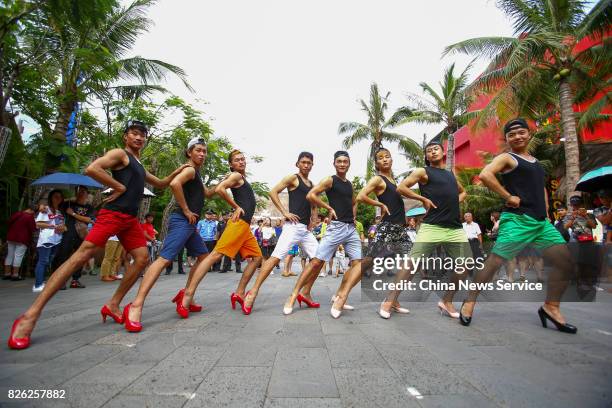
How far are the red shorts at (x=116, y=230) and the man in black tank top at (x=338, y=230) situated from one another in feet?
6.28

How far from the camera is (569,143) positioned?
37.9ft

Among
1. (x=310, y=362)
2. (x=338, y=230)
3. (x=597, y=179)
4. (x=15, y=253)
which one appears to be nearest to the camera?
(x=310, y=362)

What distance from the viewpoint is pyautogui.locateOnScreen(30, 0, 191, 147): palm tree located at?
7246mm

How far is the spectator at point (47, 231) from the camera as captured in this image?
6086 millimetres

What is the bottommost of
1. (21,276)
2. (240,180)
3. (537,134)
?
(21,276)

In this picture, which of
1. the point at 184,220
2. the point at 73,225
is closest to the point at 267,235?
the point at 73,225

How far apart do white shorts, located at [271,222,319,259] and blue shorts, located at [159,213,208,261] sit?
3.38ft

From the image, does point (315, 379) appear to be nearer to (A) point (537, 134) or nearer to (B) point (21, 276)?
(B) point (21, 276)

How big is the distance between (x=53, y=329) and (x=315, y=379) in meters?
2.81

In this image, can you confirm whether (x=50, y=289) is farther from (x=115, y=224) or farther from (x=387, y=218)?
(x=387, y=218)

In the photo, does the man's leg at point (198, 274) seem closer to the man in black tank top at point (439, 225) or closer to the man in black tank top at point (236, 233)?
the man in black tank top at point (236, 233)

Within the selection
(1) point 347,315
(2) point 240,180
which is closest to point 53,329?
(2) point 240,180

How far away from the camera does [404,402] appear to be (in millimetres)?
1823

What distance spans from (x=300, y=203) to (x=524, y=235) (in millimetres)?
2572
